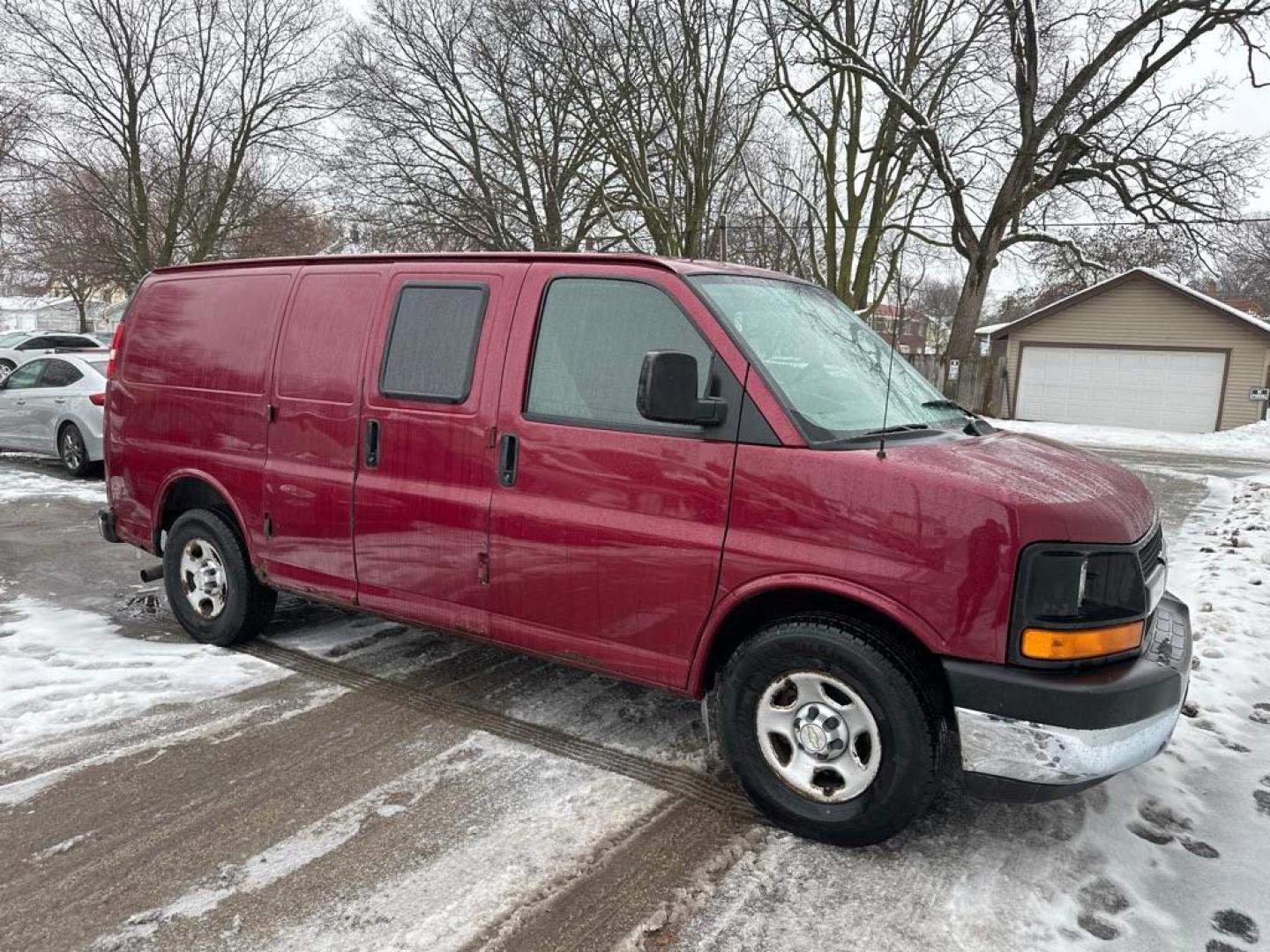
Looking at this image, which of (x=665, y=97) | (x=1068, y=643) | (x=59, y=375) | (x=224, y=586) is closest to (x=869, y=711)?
(x=1068, y=643)

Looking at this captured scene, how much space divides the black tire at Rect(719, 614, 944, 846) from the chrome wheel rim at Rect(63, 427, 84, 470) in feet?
35.1

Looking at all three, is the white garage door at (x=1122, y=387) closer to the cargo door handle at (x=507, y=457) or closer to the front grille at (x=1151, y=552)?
the front grille at (x=1151, y=552)

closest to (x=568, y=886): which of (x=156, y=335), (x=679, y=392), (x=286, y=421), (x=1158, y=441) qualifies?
(x=679, y=392)

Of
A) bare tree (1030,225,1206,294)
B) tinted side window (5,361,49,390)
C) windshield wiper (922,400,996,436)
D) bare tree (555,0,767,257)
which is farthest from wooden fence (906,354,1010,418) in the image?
windshield wiper (922,400,996,436)

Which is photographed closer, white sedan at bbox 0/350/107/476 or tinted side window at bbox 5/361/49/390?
white sedan at bbox 0/350/107/476

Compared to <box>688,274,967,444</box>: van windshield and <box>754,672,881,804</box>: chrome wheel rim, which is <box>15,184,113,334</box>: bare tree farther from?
<box>754,672,881,804</box>: chrome wheel rim

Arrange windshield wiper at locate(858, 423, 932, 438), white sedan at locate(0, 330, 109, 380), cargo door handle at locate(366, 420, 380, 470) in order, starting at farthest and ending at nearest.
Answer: white sedan at locate(0, 330, 109, 380), cargo door handle at locate(366, 420, 380, 470), windshield wiper at locate(858, 423, 932, 438)

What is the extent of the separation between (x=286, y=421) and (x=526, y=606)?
1.65 meters

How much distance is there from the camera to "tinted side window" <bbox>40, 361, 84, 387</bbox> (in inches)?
447

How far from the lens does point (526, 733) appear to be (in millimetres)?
3879

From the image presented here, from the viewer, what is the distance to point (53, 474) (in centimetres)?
1132

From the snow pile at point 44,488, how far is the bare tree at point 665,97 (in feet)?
50.1

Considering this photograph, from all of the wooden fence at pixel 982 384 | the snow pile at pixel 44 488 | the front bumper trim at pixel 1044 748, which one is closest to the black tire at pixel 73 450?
the snow pile at pixel 44 488

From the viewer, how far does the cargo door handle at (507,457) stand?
3.62 metres
